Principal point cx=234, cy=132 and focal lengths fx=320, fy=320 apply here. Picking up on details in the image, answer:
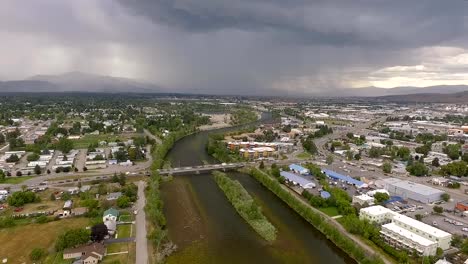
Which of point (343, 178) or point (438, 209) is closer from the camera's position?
point (438, 209)

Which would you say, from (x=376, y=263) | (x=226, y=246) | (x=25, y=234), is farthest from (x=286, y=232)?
(x=25, y=234)

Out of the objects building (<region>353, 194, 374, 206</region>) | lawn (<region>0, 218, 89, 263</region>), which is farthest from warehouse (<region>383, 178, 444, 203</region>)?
lawn (<region>0, 218, 89, 263</region>)

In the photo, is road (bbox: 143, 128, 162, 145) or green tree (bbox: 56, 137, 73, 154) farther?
road (bbox: 143, 128, 162, 145)

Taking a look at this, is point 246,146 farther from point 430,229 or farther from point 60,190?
point 430,229

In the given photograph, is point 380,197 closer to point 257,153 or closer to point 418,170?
point 418,170

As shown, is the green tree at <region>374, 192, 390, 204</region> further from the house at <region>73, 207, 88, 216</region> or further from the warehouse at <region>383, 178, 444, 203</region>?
the house at <region>73, 207, 88, 216</region>

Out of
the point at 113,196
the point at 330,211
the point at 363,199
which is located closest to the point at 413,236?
the point at 330,211

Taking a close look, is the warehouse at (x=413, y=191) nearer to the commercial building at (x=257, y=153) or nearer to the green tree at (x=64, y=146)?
the commercial building at (x=257, y=153)
